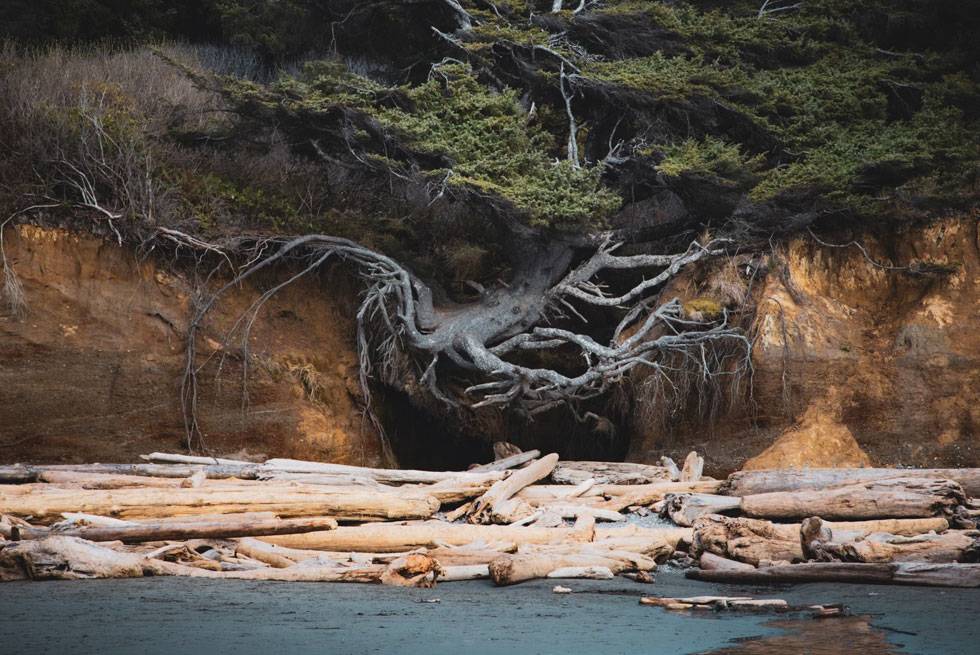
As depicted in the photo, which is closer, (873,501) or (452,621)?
(452,621)

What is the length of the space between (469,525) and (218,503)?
2.52 m

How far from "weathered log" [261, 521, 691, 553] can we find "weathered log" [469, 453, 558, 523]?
0.98 meters

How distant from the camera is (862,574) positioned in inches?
344

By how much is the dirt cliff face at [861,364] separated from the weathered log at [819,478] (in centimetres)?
248

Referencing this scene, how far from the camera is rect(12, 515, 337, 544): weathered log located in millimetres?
9344

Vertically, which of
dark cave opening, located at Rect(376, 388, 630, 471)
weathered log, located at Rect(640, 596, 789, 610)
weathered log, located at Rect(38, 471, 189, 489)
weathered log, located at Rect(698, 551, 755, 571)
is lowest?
weathered log, located at Rect(640, 596, 789, 610)

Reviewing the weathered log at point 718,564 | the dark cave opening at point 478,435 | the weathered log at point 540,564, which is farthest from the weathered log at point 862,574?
the dark cave opening at point 478,435

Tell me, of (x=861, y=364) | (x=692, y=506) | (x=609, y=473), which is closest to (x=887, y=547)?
(x=692, y=506)

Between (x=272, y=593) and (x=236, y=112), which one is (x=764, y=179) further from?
(x=272, y=593)

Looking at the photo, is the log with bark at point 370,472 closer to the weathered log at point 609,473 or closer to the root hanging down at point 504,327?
the weathered log at point 609,473

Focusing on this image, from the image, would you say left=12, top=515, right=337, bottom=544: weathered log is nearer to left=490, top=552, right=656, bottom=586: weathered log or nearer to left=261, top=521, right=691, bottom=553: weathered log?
left=261, top=521, right=691, bottom=553: weathered log

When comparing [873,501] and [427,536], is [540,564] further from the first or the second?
[873,501]

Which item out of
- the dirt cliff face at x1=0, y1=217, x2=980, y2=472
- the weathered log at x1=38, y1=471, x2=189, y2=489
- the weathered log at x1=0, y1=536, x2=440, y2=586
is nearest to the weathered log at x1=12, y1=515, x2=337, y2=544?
the weathered log at x1=0, y1=536, x2=440, y2=586

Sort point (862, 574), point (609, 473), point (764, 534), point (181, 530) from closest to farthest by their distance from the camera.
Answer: point (862, 574), point (181, 530), point (764, 534), point (609, 473)
